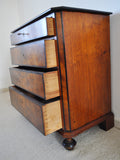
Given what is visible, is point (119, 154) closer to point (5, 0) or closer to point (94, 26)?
point (94, 26)

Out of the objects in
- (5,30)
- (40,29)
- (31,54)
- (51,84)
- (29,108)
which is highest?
(5,30)

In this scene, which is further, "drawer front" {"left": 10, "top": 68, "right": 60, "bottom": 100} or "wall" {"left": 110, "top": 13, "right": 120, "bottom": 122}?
"wall" {"left": 110, "top": 13, "right": 120, "bottom": 122}

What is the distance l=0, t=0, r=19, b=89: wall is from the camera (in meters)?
2.29

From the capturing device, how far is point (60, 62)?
742mm

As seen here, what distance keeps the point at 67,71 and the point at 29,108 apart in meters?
0.35

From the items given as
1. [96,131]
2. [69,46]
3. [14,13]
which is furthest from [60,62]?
[14,13]

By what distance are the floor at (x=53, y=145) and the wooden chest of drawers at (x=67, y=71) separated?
0.22 feet

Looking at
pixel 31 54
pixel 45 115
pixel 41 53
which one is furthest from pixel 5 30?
pixel 45 115

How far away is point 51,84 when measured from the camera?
29.2 inches

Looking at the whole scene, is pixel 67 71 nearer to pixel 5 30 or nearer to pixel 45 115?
pixel 45 115

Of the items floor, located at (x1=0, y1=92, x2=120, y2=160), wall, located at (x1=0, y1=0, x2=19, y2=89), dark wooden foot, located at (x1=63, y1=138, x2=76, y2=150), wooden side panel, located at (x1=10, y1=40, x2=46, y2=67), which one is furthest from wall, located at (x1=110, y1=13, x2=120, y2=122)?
wall, located at (x1=0, y1=0, x2=19, y2=89)

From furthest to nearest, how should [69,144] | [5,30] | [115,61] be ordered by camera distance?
[5,30]
[115,61]
[69,144]

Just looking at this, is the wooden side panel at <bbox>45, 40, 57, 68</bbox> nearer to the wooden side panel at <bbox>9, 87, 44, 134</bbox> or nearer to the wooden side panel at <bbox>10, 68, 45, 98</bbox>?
the wooden side panel at <bbox>10, 68, 45, 98</bbox>

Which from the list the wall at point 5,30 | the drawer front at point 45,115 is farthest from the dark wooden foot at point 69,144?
the wall at point 5,30
